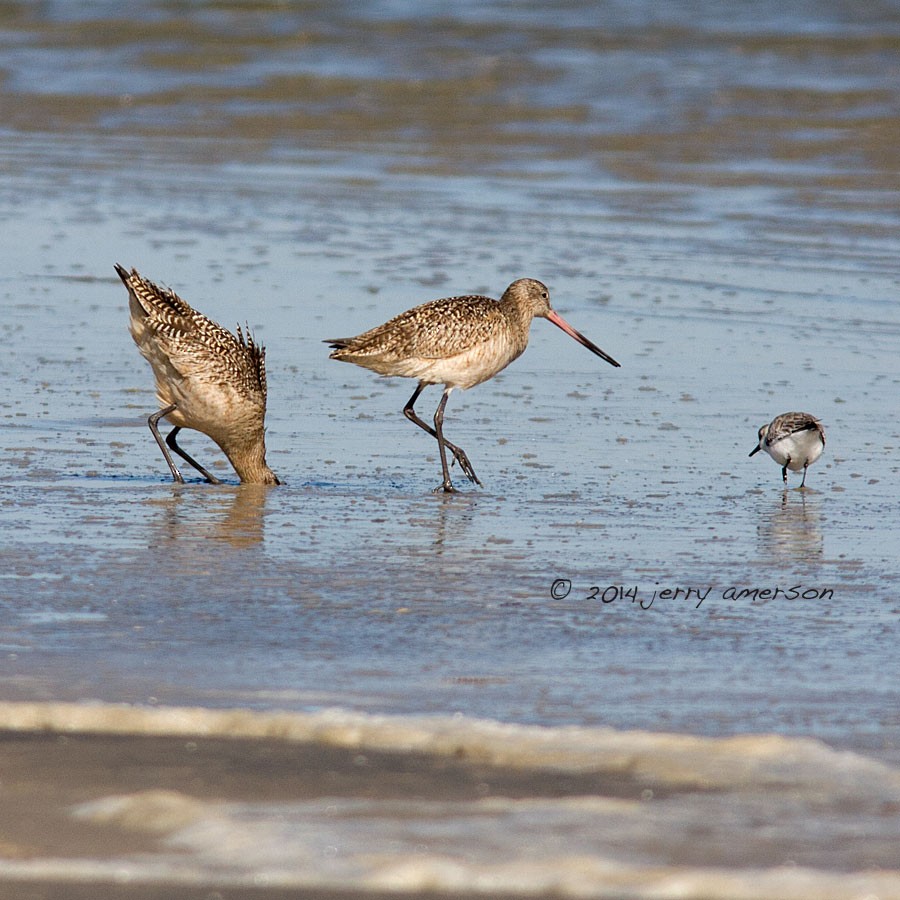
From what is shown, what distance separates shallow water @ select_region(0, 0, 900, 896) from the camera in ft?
16.3

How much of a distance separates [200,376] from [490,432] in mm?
1425

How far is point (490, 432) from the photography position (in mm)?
8672

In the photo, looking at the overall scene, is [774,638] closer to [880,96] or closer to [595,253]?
[595,253]

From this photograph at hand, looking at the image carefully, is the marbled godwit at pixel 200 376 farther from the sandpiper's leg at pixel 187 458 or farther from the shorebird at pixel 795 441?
the shorebird at pixel 795 441

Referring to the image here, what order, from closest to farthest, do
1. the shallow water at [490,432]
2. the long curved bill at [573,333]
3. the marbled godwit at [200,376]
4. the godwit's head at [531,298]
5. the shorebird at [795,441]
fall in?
the shallow water at [490,432], the shorebird at [795,441], the marbled godwit at [200,376], the godwit's head at [531,298], the long curved bill at [573,333]

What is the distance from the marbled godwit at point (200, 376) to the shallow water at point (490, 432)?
0.76 feet

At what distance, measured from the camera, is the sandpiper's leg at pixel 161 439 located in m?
7.73

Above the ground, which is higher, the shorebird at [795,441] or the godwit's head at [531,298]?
the godwit's head at [531,298]

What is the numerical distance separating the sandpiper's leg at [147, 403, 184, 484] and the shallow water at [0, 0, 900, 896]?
5 centimetres

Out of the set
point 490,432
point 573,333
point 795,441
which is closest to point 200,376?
point 490,432

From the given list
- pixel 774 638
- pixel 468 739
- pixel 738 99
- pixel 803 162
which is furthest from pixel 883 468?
pixel 738 99

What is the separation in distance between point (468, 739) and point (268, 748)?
0.47 m

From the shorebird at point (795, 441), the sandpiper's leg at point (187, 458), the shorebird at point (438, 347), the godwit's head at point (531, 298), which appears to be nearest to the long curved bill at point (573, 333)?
the godwit's head at point (531, 298)

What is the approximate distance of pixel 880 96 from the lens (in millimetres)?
21266
